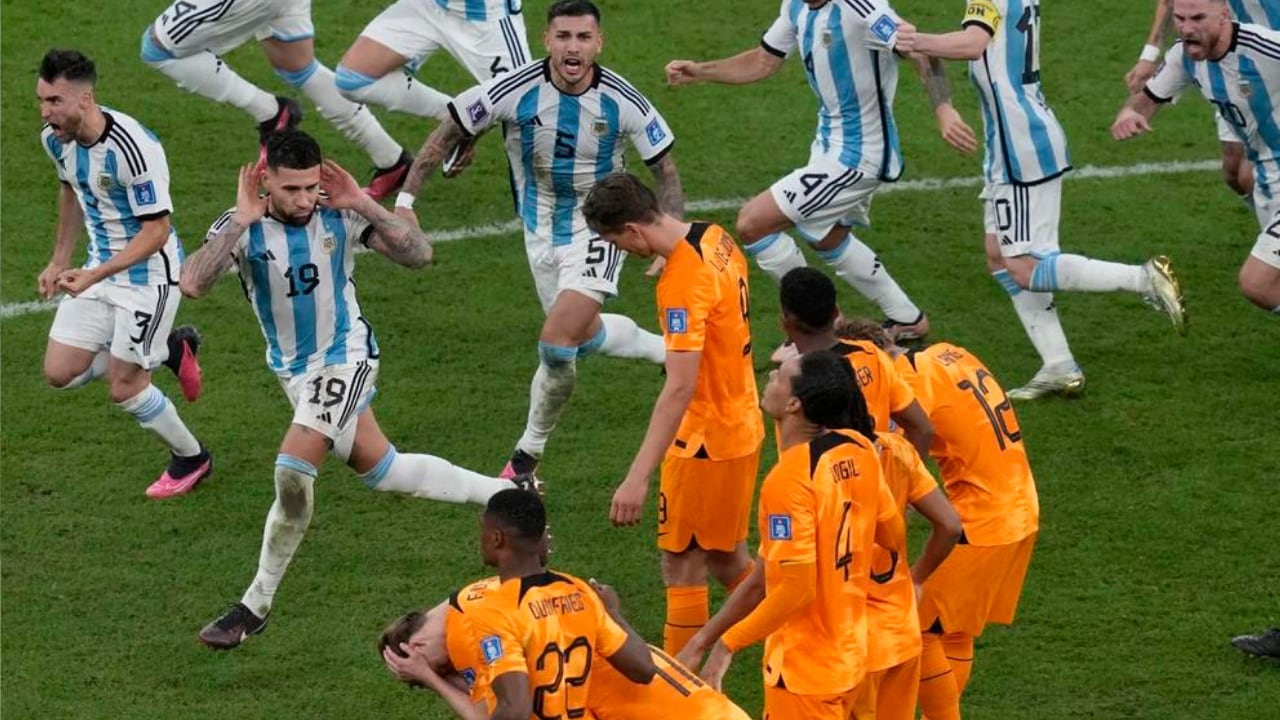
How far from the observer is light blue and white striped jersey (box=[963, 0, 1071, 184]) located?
1083cm

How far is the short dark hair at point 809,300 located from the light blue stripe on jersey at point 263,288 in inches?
104

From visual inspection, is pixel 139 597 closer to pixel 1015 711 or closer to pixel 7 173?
pixel 1015 711

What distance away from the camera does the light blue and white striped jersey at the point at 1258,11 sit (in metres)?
11.5

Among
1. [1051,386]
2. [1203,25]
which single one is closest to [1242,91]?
[1203,25]

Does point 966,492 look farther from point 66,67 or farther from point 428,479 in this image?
point 66,67

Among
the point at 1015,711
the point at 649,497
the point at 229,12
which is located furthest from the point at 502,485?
the point at 229,12

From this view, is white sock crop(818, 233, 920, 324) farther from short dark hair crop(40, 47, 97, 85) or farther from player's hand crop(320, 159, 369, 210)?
short dark hair crop(40, 47, 97, 85)

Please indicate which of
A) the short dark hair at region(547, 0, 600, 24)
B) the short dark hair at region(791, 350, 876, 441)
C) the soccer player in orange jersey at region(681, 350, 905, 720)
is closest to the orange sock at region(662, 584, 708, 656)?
the soccer player in orange jersey at region(681, 350, 905, 720)

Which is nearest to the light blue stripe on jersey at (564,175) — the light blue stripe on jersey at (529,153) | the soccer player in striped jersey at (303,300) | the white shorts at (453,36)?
the light blue stripe on jersey at (529,153)

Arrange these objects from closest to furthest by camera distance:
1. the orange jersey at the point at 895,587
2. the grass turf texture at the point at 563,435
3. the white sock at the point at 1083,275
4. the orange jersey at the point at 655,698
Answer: the orange jersey at the point at 655,698
the orange jersey at the point at 895,587
the grass turf texture at the point at 563,435
the white sock at the point at 1083,275

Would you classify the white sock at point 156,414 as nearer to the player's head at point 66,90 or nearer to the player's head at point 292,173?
the player's head at point 66,90

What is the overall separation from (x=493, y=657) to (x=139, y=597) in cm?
370

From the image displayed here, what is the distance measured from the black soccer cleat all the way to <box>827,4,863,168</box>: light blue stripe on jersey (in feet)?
13.7

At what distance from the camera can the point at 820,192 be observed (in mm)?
11148
